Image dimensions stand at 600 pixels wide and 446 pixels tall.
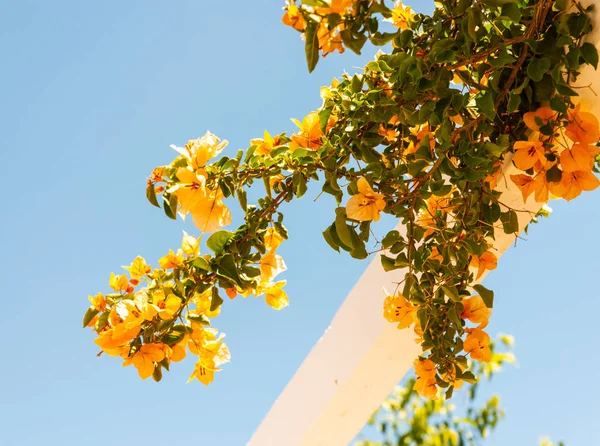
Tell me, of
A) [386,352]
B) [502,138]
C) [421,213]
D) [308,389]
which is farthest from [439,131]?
[308,389]

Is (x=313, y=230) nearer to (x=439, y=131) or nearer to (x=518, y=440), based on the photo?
(x=439, y=131)

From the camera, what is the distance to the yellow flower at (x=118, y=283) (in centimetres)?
87

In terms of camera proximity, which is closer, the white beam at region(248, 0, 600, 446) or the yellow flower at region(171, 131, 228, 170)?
the yellow flower at region(171, 131, 228, 170)

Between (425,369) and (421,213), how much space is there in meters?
0.24

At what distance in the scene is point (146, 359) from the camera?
2.66 feet

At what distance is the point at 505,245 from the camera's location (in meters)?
1.07

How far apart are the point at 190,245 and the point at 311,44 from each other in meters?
0.44

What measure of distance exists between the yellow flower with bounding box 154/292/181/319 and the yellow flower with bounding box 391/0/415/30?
1.61 feet

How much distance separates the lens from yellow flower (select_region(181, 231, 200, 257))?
0.92 m

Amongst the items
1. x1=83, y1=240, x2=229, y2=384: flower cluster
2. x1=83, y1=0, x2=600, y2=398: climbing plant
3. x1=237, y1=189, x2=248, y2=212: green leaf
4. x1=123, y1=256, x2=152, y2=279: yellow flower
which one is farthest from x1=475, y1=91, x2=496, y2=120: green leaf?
x1=123, y1=256, x2=152, y2=279: yellow flower

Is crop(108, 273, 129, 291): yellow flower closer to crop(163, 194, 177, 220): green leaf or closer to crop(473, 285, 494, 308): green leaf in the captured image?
crop(163, 194, 177, 220): green leaf

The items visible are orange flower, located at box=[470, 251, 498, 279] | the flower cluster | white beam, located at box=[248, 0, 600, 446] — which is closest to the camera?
the flower cluster

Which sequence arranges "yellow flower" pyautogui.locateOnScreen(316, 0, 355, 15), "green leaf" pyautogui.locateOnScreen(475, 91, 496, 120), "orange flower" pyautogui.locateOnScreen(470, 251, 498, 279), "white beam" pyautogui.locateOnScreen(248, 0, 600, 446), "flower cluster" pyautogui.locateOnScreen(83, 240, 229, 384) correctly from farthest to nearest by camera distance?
"white beam" pyautogui.locateOnScreen(248, 0, 600, 446) → "orange flower" pyautogui.locateOnScreen(470, 251, 498, 279) → "flower cluster" pyautogui.locateOnScreen(83, 240, 229, 384) → "green leaf" pyautogui.locateOnScreen(475, 91, 496, 120) → "yellow flower" pyautogui.locateOnScreen(316, 0, 355, 15)

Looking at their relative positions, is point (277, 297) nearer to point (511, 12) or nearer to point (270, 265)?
point (270, 265)
